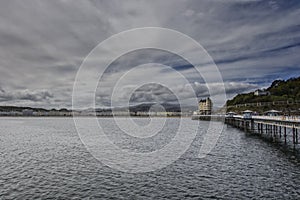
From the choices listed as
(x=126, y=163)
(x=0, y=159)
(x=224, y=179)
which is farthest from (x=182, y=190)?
(x=0, y=159)

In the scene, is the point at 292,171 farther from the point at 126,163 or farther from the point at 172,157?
the point at 126,163

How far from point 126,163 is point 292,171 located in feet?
57.7

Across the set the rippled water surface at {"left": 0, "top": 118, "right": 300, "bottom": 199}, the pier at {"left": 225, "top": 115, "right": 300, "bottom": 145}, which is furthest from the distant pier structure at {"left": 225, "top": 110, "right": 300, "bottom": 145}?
the rippled water surface at {"left": 0, "top": 118, "right": 300, "bottom": 199}

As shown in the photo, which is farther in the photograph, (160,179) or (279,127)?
(279,127)

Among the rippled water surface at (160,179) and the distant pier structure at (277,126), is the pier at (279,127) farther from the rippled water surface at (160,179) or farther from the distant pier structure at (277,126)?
the rippled water surface at (160,179)

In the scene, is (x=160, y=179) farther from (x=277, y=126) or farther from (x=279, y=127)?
(x=277, y=126)

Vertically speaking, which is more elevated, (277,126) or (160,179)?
(277,126)

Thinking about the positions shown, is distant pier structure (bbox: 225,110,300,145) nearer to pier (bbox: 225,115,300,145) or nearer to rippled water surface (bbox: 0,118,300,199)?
pier (bbox: 225,115,300,145)

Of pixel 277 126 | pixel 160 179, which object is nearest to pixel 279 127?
pixel 277 126

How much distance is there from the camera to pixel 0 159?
34.5 meters

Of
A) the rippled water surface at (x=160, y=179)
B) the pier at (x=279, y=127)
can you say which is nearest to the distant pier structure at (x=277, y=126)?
the pier at (x=279, y=127)

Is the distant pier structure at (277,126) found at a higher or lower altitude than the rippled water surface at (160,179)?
higher

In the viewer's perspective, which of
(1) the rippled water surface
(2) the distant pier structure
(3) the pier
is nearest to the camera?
(1) the rippled water surface

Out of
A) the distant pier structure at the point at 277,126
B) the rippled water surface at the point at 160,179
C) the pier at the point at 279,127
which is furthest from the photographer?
the distant pier structure at the point at 277,126
